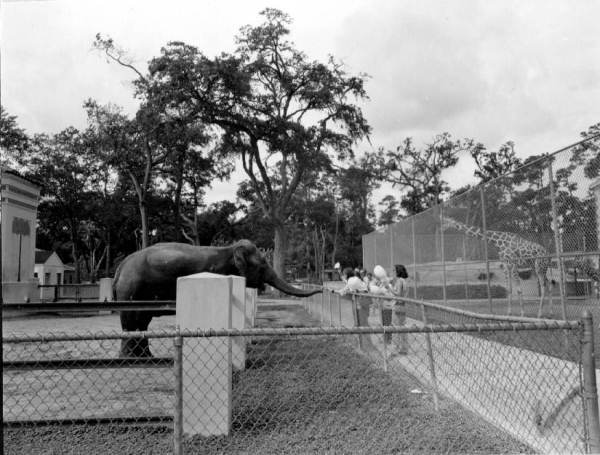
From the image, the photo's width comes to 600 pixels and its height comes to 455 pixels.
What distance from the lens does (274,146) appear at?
2733 cm

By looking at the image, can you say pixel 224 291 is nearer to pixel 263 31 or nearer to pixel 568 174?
→ pixel 568 174

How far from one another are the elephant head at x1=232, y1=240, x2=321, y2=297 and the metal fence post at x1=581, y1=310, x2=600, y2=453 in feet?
24.1

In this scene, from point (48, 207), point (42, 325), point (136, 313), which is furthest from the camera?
point (48, 207)

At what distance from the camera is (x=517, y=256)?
8.39 meters

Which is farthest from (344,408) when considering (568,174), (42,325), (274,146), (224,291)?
(274,146)

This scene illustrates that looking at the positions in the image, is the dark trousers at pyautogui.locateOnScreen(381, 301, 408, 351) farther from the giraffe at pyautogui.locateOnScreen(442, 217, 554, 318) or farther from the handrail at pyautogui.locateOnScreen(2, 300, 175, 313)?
the handrail at pyautogui.locateOnScreen(2, 300, 175, 313)

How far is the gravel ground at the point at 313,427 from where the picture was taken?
400 centimetres

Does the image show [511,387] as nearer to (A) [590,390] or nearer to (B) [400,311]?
(A) [590,390]

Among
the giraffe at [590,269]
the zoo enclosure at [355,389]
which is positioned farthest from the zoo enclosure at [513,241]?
the zoo enclosure at [355,389]

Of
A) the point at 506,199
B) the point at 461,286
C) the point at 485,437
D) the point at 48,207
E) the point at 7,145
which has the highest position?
the point at 7,145

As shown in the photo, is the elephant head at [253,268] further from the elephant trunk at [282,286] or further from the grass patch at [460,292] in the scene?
the grass patch at [460,292]

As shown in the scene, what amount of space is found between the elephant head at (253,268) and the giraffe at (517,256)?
3.45m

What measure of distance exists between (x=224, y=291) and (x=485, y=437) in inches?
96.4

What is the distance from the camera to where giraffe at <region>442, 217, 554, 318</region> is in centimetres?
768
